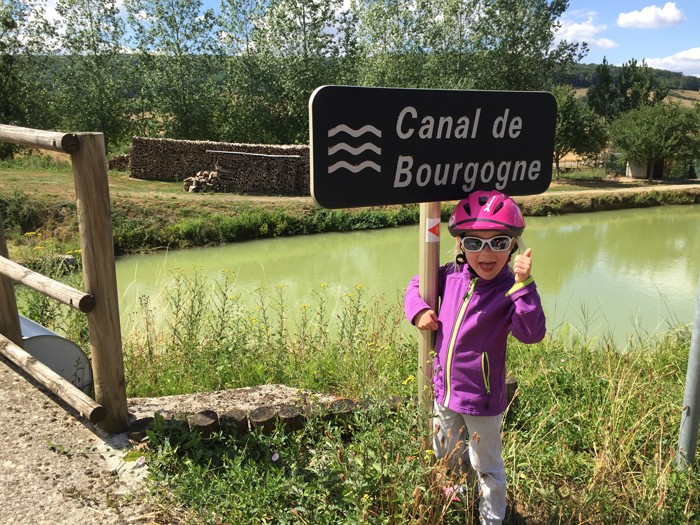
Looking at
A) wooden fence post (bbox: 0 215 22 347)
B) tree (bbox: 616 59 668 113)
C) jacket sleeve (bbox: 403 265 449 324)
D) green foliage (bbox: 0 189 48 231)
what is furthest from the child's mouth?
tree (bbox: 616 59 668 113)

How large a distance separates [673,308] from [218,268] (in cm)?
752

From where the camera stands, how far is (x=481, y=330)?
74.9 inches

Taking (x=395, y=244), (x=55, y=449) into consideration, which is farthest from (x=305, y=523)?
(x=395, y=244)

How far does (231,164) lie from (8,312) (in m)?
15.9

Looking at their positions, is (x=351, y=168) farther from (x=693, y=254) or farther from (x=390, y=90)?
(x=693, y=254)

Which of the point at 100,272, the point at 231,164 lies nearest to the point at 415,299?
the point at 100,272

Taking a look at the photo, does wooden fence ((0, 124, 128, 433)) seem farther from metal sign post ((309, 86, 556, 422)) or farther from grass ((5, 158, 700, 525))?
metal sign post ((309, 86, 556, 422))

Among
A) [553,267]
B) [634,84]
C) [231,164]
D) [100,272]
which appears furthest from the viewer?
[634,84]

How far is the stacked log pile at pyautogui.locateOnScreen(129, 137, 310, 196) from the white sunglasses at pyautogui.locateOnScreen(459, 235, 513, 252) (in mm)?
16359

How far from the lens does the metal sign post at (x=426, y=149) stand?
165 cm

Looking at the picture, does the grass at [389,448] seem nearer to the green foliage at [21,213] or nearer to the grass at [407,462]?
the grass at [407,462]

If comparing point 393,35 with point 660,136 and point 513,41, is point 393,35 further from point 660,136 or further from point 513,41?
point 660,136

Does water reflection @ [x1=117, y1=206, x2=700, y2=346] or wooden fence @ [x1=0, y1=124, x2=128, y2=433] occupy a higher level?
wooden fence @ [x1=0, y1=124, x2=128, y2=433]

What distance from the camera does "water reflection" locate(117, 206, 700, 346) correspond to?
7.57 metres
